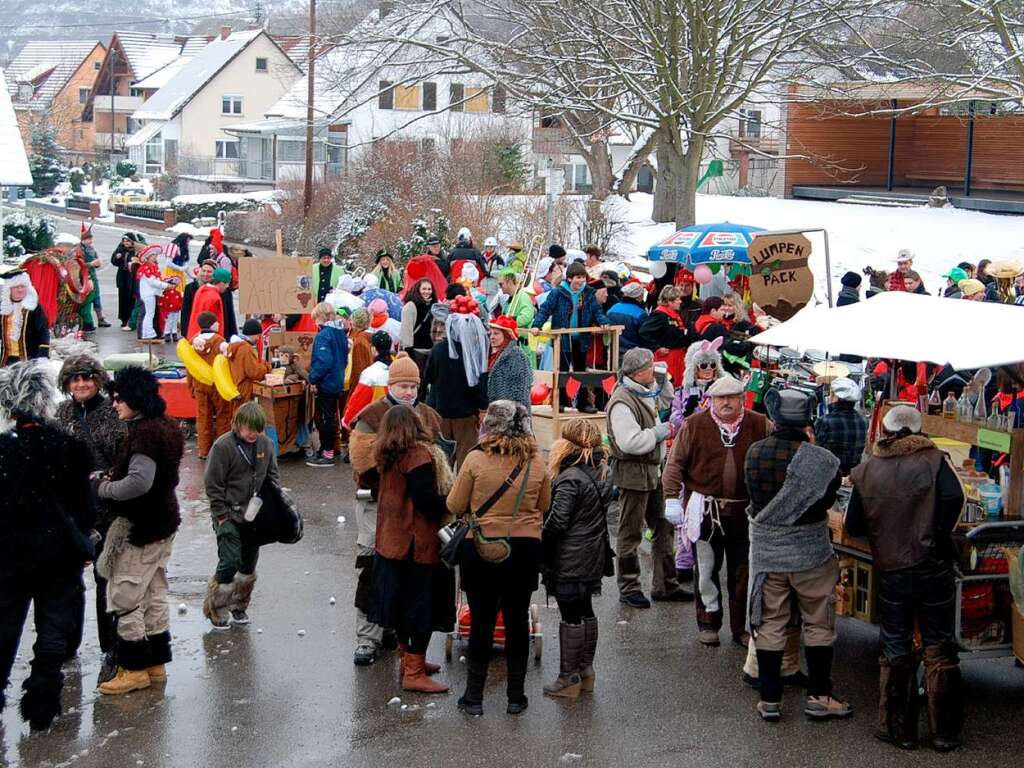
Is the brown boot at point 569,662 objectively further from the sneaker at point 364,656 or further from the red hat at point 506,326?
the red hat at point 506,326

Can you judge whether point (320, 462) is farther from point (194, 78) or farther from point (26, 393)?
point (194, 78)

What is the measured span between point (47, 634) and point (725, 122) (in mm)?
46353

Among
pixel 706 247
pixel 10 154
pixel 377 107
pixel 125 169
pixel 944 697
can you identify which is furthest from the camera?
pixel 125 169

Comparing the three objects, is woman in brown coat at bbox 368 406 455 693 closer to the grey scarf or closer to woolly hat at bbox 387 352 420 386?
woolly hat at bbox 387 352 420 386

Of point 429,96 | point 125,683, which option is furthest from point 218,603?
point 429,96

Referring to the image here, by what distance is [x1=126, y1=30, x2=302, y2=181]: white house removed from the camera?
3046 inches

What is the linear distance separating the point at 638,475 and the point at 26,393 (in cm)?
382

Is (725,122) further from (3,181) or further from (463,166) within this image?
(3,181)

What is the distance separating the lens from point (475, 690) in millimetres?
7141

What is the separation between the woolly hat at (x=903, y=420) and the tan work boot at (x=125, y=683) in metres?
4.21

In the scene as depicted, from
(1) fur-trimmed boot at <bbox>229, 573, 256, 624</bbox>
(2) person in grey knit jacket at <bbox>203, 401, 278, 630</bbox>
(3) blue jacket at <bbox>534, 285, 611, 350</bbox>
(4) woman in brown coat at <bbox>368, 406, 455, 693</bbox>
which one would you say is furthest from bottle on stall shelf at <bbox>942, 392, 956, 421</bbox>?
(3) blue jacket at <bbox>534, 285, 611, 350</bbox>

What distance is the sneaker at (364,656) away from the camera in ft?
25.7

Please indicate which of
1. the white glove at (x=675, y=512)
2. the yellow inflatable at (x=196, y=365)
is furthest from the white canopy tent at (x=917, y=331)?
the yellow inflatable at (x=196, y=365)

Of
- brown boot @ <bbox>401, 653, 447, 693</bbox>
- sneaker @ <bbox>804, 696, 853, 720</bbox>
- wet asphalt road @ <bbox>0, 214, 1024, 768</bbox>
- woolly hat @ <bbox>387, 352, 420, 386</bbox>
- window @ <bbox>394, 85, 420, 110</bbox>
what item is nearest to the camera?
wet asphalt road @ <bbox>0, 214, 1024, 768</bbox>
